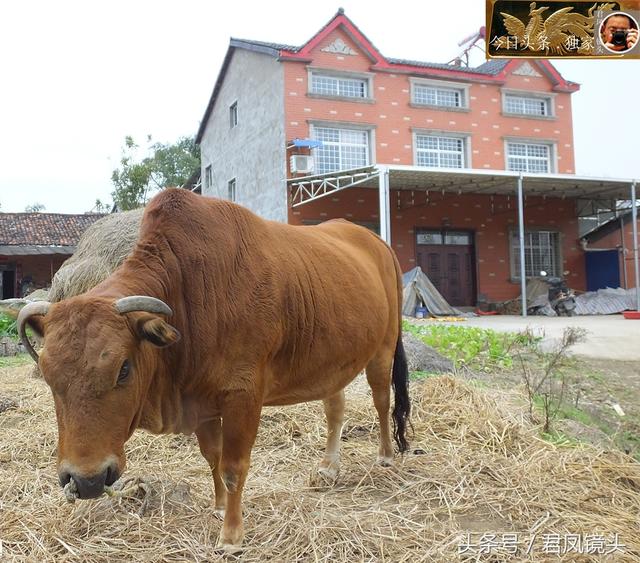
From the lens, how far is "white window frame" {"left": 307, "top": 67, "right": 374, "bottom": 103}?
2034 cm

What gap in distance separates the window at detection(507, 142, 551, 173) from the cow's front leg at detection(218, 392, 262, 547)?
872 inches

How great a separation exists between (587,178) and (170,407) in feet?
62.2

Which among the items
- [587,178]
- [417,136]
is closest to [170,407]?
[587,178]

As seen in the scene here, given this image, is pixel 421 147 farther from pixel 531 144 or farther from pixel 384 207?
pixel 384 207

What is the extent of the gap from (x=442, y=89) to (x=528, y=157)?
4560 millimetres

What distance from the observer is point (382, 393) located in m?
4.56

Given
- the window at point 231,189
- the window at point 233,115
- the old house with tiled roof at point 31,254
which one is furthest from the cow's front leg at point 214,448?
the window at point 233,115

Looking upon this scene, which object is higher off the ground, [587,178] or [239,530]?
[587,178]

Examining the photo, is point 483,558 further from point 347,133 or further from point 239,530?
point 347,133

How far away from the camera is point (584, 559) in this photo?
2.94 meters

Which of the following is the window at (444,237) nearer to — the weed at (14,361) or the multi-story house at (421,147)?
the multi-story house at (421,147)

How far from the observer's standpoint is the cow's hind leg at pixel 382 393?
4434 millimetres

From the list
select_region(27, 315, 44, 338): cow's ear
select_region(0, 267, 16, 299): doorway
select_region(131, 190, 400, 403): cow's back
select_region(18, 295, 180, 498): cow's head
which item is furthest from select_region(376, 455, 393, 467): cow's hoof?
select_region(0, 267, 16, 299): doorway

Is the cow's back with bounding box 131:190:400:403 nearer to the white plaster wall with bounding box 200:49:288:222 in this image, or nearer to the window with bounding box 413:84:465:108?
the white plaster wall with bounding box 200:49:288:222
